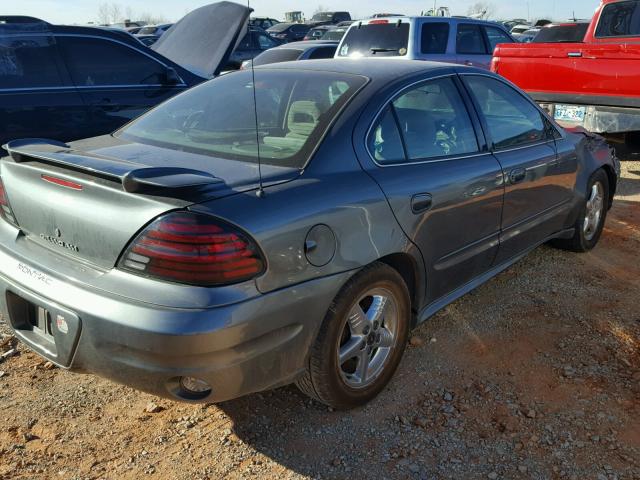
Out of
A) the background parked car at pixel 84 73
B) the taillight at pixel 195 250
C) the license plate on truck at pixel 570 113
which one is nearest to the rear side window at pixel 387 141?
the taillight at pixel 195 250

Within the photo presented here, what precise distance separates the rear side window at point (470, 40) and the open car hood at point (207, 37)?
196 inches

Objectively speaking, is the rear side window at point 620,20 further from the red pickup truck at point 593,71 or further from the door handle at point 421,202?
the door handle at point 421,202

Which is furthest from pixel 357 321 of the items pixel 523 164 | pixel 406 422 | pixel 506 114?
pixel 506 114

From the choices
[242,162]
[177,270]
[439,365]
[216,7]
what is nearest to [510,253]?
[439,365]

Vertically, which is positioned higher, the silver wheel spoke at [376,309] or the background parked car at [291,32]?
the background parked car at [291,32]

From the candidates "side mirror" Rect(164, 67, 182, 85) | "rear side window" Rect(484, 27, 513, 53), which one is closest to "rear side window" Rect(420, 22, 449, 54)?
"rear side window" Rect(484, 27, 513, 53)

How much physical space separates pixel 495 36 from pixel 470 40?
79cm

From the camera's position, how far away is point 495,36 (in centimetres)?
1070

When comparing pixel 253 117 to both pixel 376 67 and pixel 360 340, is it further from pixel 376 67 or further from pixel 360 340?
pixel 360 340

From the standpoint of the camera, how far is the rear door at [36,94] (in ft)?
16.4

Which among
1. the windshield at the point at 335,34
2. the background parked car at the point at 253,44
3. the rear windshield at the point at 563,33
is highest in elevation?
the rear windshield at the point at 563,33

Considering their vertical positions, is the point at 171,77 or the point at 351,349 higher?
the point at 171,77

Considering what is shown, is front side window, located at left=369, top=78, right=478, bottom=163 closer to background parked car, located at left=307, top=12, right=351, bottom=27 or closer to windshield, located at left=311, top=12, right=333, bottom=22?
background parked car, located at left=307, top=12, right=351, bottom=27

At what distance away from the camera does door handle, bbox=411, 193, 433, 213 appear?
2.78 m
